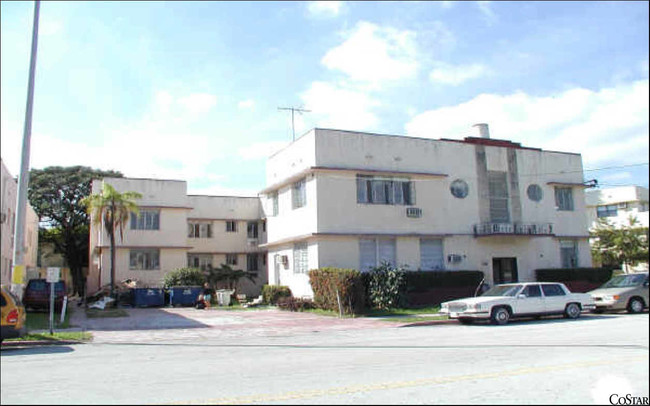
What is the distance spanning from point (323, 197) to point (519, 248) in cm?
1178

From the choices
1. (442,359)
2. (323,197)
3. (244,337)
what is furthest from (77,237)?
(442,359)

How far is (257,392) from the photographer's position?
304 inches

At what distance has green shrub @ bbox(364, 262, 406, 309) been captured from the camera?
2411cm

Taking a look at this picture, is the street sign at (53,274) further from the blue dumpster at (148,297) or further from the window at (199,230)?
the window at (199,230)

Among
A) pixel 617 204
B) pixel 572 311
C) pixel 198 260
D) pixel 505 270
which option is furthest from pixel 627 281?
pixel 617 204

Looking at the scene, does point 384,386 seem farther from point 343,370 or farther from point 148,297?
point 148,297

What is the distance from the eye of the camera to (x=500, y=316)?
1867 centimetres

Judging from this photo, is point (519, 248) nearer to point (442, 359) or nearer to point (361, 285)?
point (361, 285)

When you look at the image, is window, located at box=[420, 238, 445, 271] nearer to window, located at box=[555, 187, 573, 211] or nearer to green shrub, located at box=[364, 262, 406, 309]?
green shrub, located at box=[364, 262, 406, 309]

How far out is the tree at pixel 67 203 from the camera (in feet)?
161

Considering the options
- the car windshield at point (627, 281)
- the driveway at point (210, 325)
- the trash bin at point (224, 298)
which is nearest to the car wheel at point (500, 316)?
the driveway at point (210, 325)

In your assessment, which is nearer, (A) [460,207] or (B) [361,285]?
(B) [361,285]

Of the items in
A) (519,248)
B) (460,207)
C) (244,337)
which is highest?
(460,207)

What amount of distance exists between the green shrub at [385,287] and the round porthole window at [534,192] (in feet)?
36.4
